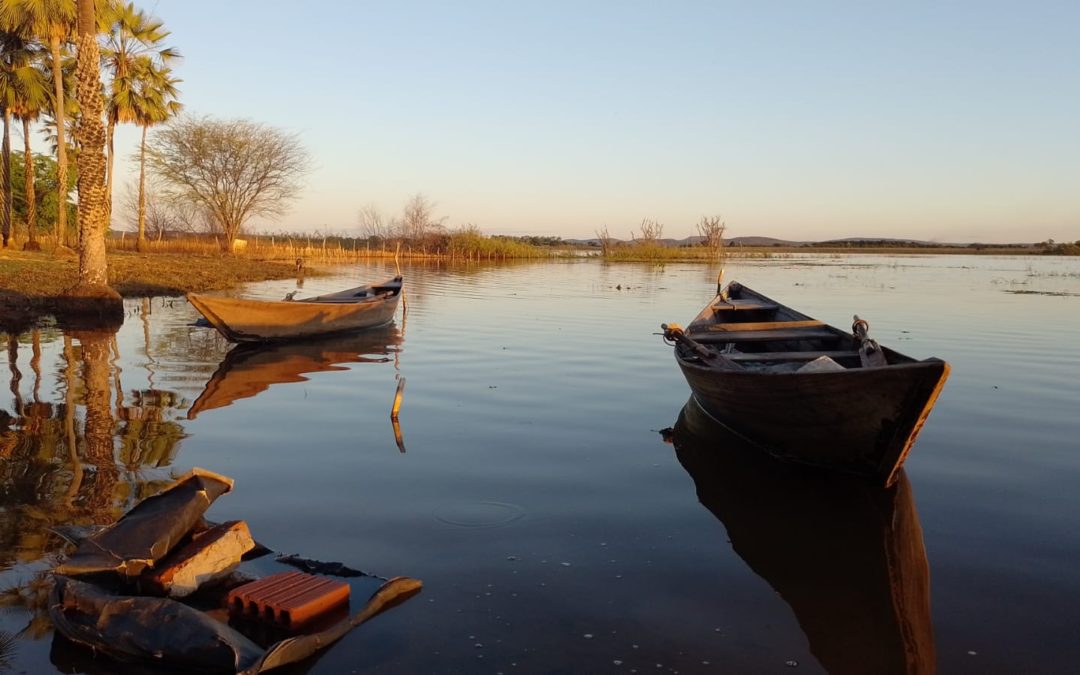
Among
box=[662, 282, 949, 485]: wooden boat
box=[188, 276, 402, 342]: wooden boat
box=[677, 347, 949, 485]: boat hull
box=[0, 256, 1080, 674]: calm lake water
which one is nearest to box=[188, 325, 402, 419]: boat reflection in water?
box=[0, 256, 1080, 674]: calm lake water

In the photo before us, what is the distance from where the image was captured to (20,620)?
3.80m

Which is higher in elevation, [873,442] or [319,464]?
[873,442]

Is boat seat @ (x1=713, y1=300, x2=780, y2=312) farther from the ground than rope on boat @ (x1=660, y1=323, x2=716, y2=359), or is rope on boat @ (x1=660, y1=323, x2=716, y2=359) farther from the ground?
boat seat @ (x1=713, y1=300, x2=780, y2=312)

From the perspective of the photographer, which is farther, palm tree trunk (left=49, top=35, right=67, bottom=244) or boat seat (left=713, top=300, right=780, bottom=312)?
palm tree trunk (left=49, top=35, right=67, bottom=244)

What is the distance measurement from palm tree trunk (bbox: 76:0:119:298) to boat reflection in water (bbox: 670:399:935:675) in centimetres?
1407

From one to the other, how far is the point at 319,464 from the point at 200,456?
3.64 ft

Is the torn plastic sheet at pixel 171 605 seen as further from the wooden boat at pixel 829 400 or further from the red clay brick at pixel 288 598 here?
the wooden boat at pixel 829 400

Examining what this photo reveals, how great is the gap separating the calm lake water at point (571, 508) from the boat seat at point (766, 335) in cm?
93

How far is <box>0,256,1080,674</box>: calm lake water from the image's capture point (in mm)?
3820

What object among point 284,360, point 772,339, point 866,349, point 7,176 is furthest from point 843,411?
point 7,176

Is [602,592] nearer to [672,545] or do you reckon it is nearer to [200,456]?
[672,545]

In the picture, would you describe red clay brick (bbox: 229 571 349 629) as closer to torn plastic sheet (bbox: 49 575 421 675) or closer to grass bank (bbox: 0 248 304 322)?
torn plastic sheet (bbox: 49 575 421 675)

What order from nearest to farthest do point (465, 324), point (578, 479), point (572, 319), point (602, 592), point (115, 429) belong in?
point (602, 592)
point (578, 479)
point (115, 429)
point (465, 324)
point (572, 319)

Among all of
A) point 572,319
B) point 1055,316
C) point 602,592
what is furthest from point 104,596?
point 1055,316
